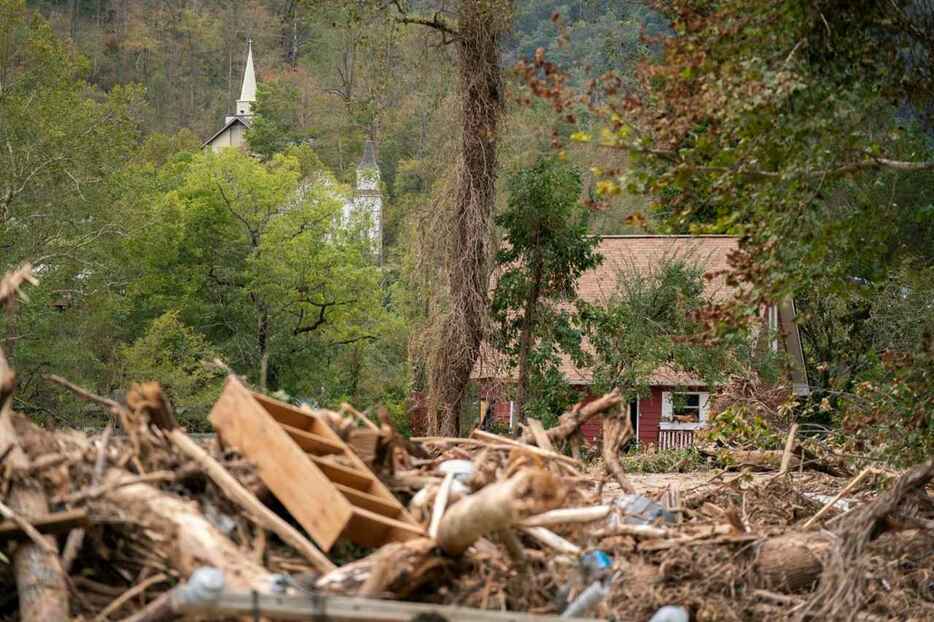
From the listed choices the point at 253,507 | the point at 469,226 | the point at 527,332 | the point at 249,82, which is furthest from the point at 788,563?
the point at 249,82

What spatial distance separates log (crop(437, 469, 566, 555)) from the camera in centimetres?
504

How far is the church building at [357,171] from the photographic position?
58.1 m

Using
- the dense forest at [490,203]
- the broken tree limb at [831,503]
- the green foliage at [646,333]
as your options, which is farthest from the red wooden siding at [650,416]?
the broken tree limb at [831,503]

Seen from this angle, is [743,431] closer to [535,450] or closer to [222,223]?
[535,450]

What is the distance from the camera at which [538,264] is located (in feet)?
A: 78.9

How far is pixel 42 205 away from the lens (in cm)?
3628

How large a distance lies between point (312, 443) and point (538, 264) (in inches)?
711

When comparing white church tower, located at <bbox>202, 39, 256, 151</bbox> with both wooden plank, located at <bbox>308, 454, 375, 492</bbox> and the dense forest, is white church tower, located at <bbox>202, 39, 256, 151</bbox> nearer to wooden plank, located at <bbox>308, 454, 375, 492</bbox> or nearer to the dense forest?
the dense forest

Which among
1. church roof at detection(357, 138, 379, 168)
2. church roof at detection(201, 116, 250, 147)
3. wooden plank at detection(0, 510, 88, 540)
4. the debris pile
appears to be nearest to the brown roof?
the debris pile

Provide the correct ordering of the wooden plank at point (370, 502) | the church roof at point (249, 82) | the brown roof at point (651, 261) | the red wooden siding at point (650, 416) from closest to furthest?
the wooden plank at point (370, 502) < the brown roof at point (651, 261) < the red wooden siding at point (650, 416) < the church roof at point (249, 82)

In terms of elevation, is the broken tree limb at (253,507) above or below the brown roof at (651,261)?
below

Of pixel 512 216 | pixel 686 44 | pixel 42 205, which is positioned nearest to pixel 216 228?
pixel 42 205

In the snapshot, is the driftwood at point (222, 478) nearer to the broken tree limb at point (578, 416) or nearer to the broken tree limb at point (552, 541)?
the broken tree limb at point (552, 541)

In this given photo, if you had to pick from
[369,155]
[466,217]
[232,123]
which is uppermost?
[232,123]
